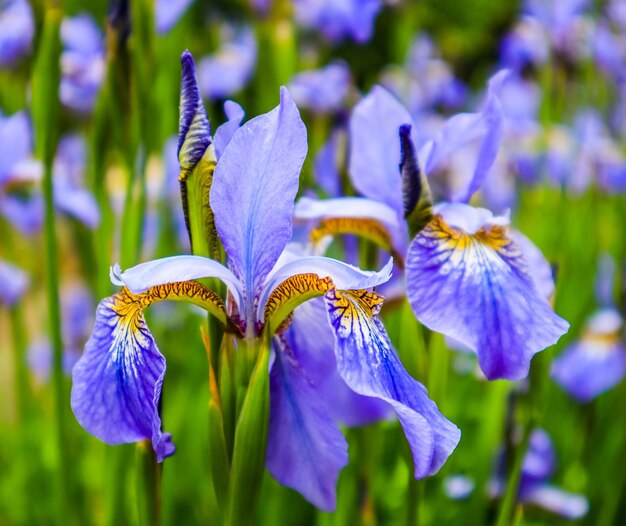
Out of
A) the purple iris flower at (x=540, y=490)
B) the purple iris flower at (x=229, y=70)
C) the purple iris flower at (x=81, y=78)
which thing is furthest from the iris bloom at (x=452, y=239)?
the purple iris flower at (x=229, y=70)

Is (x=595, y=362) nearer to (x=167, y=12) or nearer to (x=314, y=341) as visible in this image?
(x=314, y=341)

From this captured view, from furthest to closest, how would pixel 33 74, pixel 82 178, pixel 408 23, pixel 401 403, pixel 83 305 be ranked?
pixel 82 178 → pixel 408 23 → pixel 83 305 → pixel 33 74 → pixel 401 403

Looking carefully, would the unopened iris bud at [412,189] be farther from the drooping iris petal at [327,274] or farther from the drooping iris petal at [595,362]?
the drooping iris petal at [595,362]

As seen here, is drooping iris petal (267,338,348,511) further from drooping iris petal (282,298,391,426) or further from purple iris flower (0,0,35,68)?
purple iris flower (0,0,35,68)

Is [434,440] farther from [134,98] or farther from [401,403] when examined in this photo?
[134,98]

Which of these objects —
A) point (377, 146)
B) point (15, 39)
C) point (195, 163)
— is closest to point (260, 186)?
point (195, 163)

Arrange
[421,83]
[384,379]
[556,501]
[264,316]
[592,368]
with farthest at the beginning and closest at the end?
[421,83] < [592,368] < [556,501] < [264,316] < [384,379]

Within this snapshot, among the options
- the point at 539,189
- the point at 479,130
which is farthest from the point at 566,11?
the point at 479,130
